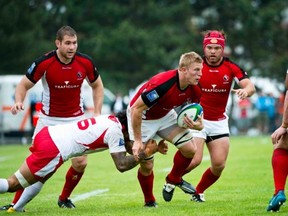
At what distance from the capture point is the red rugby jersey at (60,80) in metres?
11.5

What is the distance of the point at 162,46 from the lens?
46.9 meters

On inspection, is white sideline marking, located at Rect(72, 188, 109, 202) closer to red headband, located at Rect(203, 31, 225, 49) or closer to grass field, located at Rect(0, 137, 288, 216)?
grass field, located at Rect(0, 137, 288, 216)

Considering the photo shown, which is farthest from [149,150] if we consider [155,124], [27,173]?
[27,173]

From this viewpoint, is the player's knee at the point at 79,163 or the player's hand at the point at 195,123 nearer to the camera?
the player's hand at the point at 195,123

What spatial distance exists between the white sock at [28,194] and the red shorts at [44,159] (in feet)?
2.02

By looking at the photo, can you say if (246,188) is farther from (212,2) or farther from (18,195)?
(212,2)

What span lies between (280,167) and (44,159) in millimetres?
2683

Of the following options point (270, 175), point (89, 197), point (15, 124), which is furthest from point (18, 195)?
point (15, 124)

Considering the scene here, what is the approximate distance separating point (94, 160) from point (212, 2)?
27796 millimetres

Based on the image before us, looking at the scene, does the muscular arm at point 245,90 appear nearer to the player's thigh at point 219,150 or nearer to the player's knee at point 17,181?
the player's thigh at point 219,150

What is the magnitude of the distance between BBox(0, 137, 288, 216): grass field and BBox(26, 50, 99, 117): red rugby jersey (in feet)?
4.27

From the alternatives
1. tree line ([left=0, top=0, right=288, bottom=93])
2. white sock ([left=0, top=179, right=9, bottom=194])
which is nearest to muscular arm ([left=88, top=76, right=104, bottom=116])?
white sock ([left=0, top=179, right=9, bottom=194])

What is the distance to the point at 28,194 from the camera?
418 inches

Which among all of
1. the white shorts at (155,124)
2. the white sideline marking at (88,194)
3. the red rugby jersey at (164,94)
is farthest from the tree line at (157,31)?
the red rugby jersey at (164,94)
